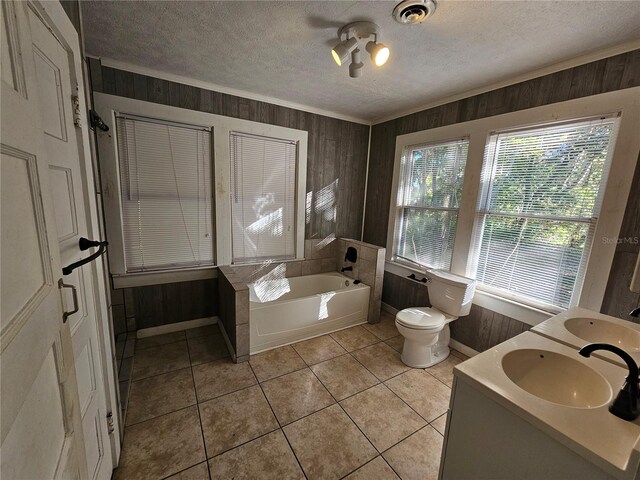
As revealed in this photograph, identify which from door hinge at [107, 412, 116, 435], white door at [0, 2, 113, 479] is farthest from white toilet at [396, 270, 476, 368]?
white door at [0, 2, 113, 479]

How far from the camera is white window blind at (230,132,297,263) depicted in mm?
2746

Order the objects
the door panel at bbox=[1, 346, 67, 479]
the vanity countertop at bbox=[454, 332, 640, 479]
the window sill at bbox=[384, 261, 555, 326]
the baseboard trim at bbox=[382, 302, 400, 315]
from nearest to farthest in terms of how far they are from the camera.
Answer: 1. the door panel at bbox=[1, 346, 67, 479]
2. the vanity countertop at bbox=[454, 332, 640, 479]
3. the window sill at bbox=[384, 261, 555, 326]
4. the baseboard trim at bbox=[382, 302, 400, 315]

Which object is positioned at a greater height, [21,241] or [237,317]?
[21,241]

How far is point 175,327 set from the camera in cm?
270

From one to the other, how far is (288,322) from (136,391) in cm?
123

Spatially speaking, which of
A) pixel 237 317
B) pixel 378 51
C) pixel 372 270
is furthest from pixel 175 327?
pixel 378 51

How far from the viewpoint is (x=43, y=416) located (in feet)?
1.88

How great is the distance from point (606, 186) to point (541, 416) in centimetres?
167

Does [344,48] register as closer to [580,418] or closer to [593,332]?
[580,418]

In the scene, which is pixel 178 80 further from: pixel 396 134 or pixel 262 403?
pixel 262 403

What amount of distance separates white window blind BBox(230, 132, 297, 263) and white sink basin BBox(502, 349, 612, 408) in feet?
7.92

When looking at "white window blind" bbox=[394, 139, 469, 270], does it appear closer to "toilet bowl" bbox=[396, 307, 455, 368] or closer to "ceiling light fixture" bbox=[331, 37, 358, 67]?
"toilet bowl" bbox=[396, 307, 455, 368]

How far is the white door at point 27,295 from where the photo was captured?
454mm

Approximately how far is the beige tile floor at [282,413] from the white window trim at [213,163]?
664 mm
